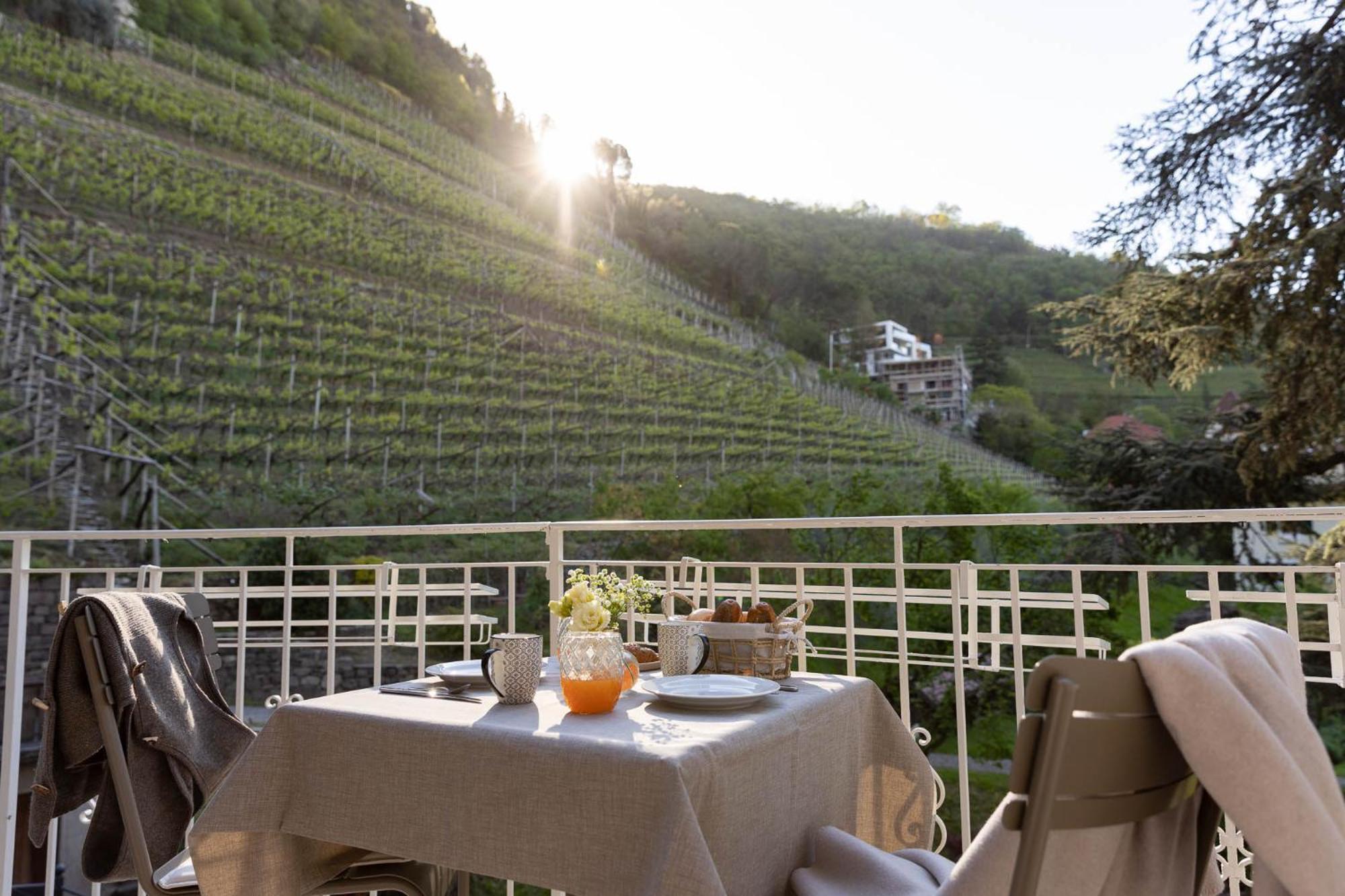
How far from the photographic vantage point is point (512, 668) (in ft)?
3.95

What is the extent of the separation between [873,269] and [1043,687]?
2424 centimetres

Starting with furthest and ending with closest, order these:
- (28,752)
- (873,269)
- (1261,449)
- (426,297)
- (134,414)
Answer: (873,269) → (426,297) → (134,414) → (28,752) → (1261,449)

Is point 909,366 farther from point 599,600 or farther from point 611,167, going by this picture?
point 599,600

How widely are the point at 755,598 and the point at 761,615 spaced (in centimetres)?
45

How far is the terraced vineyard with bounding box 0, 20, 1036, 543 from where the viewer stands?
460 inches

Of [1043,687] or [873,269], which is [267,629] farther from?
[873,269]

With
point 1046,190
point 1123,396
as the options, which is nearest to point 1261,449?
point 1123,396

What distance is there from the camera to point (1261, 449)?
19.4 ft

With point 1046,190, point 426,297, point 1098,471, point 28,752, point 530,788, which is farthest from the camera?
point 1046,190

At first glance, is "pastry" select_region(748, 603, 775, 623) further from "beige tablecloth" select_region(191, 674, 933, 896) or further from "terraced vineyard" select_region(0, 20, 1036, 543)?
"terraced vineyard" select_region(0, 20, 1036, 543)

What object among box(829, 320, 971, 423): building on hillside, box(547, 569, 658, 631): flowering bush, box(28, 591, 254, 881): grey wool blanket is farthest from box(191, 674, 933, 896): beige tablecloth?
box(829, 320, 971, 423): building on hillside

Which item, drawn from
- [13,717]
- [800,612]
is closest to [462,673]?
[800,612]

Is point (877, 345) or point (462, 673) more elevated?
point (877, 345)

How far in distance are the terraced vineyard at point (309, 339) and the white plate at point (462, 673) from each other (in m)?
11.4
